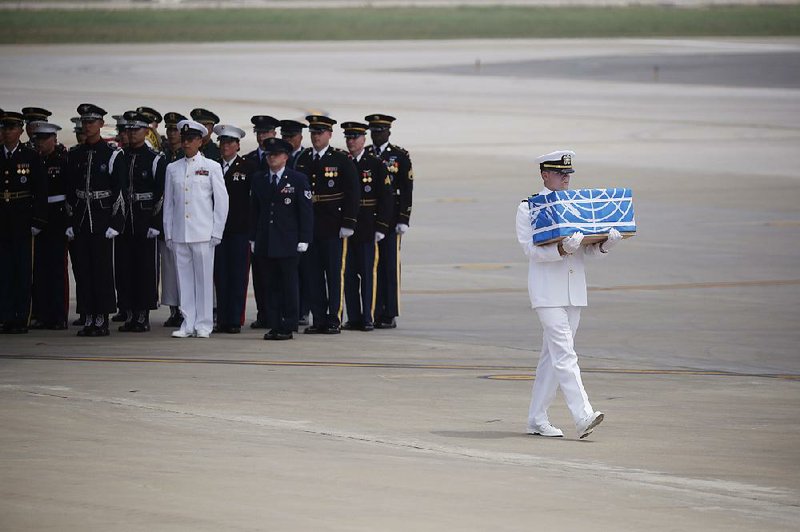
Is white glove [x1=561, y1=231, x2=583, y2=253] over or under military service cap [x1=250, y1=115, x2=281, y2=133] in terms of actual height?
under

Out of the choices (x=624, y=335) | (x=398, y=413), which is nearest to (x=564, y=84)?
(x=624, y=335)

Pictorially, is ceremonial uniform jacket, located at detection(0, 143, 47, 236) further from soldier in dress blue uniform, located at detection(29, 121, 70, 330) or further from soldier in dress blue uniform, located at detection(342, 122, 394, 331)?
soldier in dress blue uniform, located at detection(342, 122, 394, 331)

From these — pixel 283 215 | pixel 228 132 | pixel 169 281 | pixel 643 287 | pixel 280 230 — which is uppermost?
pixel 228 132

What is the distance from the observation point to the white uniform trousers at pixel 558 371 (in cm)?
1022

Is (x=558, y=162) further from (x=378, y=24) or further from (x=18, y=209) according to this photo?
(x=378, y=24)

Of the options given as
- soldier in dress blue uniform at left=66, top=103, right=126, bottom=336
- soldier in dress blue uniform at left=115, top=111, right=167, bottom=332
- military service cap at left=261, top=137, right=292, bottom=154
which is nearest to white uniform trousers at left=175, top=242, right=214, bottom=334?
soldier in dress blue uniform at left=115, top=111, right=167, bottom=332

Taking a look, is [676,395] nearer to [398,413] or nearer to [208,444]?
[398,413]

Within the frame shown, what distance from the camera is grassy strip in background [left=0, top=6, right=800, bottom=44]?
277ft

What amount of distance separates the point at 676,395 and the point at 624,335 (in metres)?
3.16

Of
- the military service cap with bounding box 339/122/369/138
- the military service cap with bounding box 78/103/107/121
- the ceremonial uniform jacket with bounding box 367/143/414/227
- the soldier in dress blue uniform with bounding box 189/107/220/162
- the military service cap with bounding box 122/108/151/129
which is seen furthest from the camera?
the soldier in dress blue uniform with bounding box 189/107/220/162

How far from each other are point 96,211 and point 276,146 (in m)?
1.87

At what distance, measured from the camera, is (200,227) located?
15297 mm

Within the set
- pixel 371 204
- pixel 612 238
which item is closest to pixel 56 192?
pixel 371 204

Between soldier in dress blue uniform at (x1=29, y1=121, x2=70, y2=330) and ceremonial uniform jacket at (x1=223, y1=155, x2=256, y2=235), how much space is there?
5.37ft
